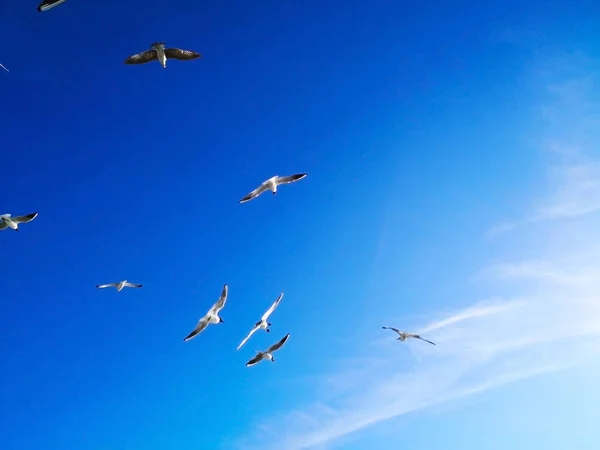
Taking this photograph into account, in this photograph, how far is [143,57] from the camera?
23.2m

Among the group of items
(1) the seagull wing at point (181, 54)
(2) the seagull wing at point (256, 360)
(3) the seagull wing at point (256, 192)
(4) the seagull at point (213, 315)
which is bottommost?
(2) the seagull wing at point (256, 360)

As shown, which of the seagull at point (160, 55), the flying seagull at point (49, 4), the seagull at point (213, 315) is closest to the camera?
the flying seagull at point (49, 4)

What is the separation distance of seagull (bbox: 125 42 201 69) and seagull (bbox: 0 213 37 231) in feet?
30.6

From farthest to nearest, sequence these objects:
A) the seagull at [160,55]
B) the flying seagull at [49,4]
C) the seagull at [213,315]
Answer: the seagull at [213,315] → the seagull at [160,55] → the flying seagull at [49,4]

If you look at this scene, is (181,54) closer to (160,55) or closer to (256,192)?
(160,55)

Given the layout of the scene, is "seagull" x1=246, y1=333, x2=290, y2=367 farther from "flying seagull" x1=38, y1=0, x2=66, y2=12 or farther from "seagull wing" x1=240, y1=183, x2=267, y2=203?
"flying seagull" x1=38, y1=0, x2=66, y2=12

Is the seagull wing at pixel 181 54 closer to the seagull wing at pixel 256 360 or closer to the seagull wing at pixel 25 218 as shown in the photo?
the seagull wing at pixel 25 218

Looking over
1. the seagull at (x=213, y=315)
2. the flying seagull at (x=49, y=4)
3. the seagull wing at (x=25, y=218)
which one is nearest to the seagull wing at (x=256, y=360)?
the seagull at (x=213, y=315)

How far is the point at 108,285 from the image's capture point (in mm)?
31375

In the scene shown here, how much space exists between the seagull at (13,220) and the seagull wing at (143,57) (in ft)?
30.4

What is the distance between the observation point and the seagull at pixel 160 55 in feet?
74.9

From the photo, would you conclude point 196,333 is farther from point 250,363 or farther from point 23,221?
point 23,221

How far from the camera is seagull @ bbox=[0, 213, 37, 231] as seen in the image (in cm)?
2666

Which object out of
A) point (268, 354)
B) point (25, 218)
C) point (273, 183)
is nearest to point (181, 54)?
point (273, 183)
